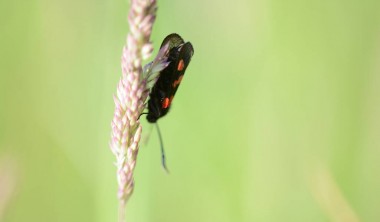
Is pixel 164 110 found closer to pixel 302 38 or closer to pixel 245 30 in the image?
pixel 245 30

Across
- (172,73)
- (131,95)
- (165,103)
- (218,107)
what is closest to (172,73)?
(172,73)

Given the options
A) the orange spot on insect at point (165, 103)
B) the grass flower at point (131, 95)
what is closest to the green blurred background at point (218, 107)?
the orange spot on insect at point (165, 103)

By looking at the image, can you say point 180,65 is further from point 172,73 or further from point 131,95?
point 131,95

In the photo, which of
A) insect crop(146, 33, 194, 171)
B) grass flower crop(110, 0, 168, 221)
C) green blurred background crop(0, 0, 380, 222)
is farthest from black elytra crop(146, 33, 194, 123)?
green blurred background crop(0, 0, 380, 222)

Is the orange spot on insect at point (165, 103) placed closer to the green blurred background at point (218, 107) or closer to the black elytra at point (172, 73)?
the black elytra at point (172, 73)

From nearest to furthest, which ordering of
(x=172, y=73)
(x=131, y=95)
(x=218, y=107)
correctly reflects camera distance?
(x=131, y=95), (x=172, y=73), (x=218, y=107)

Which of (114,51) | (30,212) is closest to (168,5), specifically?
(114,51)

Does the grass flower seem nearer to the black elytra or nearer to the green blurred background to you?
the black elytra
